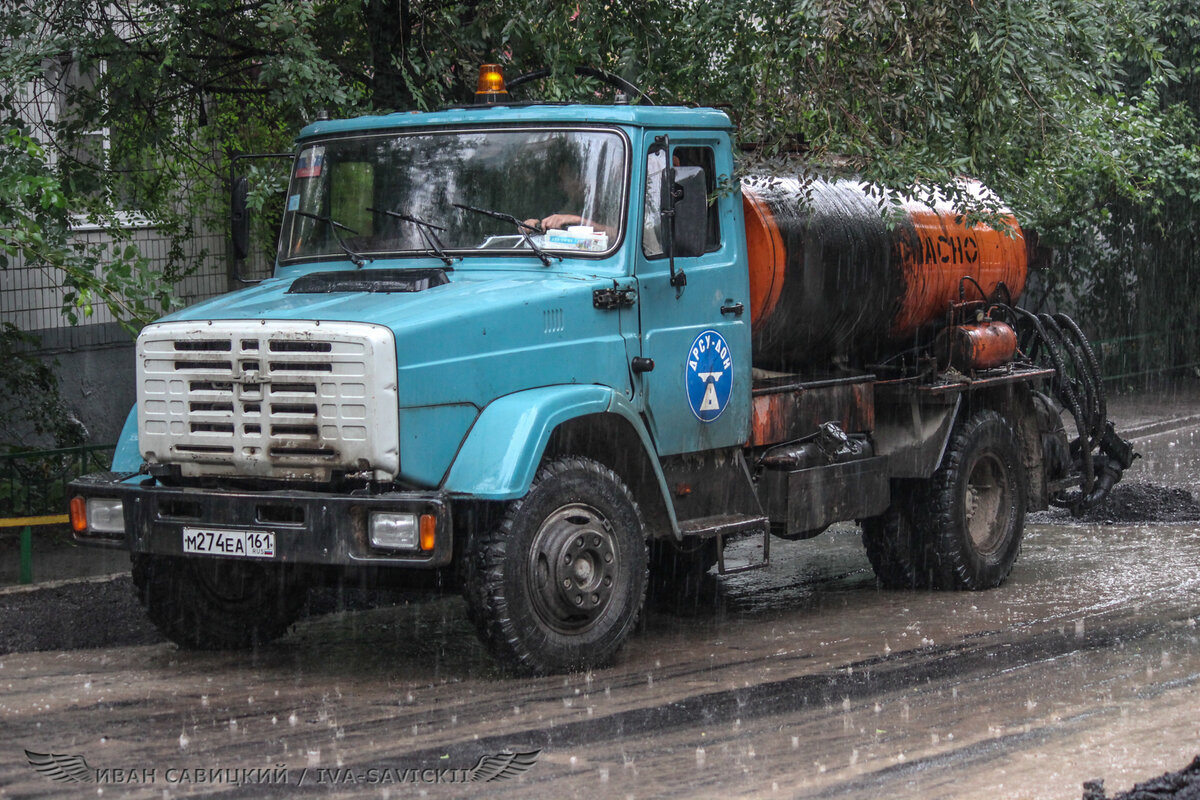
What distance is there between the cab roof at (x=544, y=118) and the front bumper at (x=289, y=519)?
208 cm

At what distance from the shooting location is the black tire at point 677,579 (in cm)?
933

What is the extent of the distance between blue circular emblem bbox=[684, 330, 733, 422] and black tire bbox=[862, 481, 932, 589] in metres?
2.06

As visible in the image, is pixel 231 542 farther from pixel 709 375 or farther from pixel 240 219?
pixel 709 375

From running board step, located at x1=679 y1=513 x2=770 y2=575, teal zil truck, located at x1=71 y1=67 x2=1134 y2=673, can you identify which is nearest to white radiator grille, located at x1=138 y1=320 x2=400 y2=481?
teal zil truck, located at x1=71 y1=67 x2=1134 y2=673

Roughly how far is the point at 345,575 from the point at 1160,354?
675 inches

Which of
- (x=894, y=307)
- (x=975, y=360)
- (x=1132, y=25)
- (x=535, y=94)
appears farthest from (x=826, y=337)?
(x=1132, y=25)

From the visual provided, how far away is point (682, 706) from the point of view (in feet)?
21.5

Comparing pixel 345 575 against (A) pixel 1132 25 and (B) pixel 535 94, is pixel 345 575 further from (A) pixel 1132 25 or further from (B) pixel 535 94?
(A) pixel 1132 25

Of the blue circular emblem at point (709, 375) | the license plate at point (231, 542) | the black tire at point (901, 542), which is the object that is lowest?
the black tire at point (901, 542)

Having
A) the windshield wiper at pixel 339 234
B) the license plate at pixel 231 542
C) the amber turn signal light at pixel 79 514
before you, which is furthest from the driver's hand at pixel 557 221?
the amber turn signal light at pixel 79 514

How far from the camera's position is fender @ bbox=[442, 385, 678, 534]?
6.50 m

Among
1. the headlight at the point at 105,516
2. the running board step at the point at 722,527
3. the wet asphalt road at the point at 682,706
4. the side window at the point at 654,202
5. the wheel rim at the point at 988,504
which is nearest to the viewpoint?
the wet asphalt road at the point at 682,706

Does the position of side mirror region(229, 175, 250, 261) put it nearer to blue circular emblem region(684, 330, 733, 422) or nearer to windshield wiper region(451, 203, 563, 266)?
windshield wiper region(451, 203, 563, 266)

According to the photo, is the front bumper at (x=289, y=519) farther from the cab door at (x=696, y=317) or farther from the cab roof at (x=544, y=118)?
the cab roof at (x=544, y=118)
